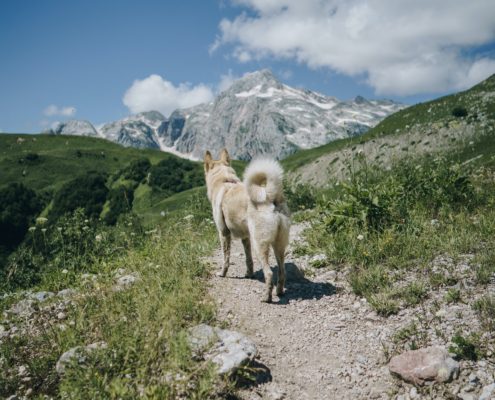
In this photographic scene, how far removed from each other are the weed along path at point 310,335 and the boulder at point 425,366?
0.20 metres

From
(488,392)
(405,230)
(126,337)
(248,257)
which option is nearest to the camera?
(488,392)

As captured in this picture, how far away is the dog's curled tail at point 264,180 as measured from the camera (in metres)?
6.07

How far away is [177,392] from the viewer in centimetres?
388

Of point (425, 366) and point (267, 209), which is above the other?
point (267, 209)

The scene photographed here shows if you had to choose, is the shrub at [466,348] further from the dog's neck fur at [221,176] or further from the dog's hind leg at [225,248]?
the dog's neck fur at [221,176]

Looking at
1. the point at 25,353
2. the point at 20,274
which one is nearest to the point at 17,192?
the point at 20,274

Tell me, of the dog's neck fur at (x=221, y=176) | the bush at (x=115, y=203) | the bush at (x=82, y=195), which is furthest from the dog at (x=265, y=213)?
the bush at (x=82, y=195)

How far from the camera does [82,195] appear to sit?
69.2m

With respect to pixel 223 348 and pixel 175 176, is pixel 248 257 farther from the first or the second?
pixel 175 176

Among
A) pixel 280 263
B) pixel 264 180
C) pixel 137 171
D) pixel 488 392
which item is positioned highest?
pixel 137 171

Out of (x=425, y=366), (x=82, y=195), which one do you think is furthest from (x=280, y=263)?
(x=82, y=195)

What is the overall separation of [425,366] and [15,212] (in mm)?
82824

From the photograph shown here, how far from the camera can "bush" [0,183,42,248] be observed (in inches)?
2778

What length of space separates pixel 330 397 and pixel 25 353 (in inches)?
159
